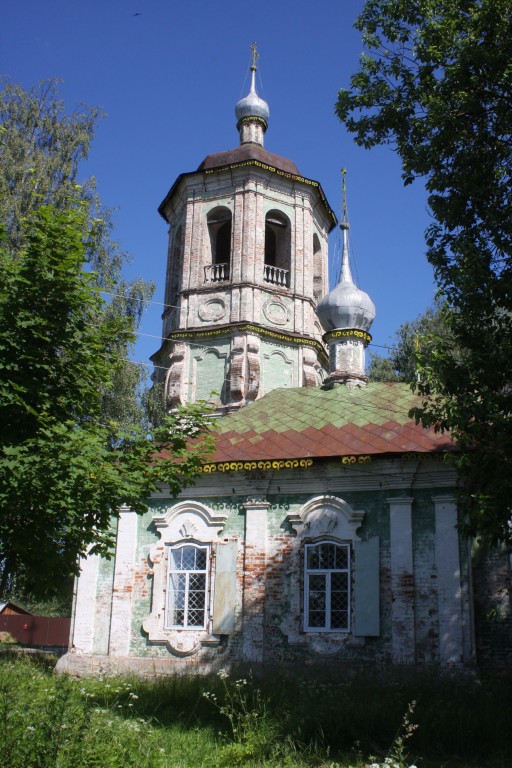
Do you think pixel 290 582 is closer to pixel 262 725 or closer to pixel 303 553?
pixel 303 553

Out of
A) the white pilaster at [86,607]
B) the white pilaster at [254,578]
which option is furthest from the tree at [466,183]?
the white pilaster at [86,607]

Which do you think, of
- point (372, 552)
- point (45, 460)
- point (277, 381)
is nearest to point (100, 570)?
point (372, 552)

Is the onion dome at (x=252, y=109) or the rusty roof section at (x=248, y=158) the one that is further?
the onion dome at (x=252, y=109)

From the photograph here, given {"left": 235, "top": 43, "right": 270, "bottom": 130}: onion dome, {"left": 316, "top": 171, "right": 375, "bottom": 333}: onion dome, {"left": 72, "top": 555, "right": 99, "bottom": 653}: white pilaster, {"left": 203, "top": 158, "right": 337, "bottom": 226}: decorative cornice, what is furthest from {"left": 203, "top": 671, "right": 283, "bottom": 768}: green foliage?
{"left": 235, "top": 43, "right": 270, "bottom": 130}: onion dome

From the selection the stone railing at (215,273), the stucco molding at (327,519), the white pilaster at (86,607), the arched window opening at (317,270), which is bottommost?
the white pilaster at (86,607)

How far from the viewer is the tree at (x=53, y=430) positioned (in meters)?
7.09

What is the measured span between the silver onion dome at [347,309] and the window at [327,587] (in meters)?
5.53

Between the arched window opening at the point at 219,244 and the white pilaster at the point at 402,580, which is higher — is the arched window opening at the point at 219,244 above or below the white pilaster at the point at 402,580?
above

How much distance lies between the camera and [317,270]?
2095 centimetres

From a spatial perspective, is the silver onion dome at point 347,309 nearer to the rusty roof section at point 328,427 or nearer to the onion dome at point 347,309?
the onion dome at point 347,309

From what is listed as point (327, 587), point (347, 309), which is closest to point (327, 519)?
point (327, 587)

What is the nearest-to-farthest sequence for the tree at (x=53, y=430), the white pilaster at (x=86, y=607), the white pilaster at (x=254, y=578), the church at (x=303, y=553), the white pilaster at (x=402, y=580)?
the tree at (x=53, y=430) < the white pilaster at (x=402, y=580) < the church at (x=303, y=553) < the white pilaster at (x=254, y=578) < the white pilaster at (x=86, y=607)

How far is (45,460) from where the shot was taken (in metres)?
7.00

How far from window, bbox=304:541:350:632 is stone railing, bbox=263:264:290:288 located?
9.25m
